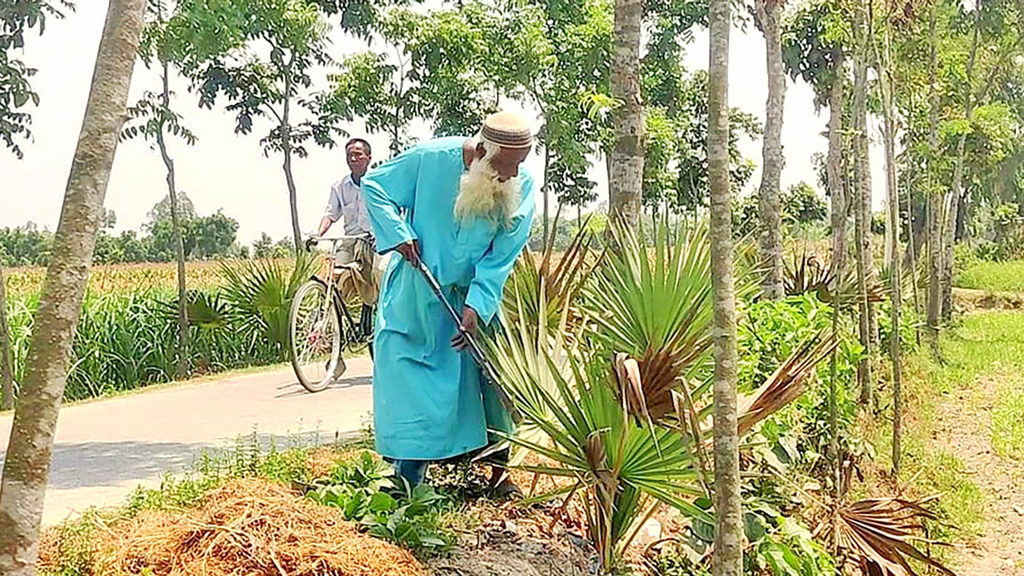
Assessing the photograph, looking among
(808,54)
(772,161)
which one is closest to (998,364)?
(808,54)

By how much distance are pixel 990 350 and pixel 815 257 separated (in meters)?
5.83

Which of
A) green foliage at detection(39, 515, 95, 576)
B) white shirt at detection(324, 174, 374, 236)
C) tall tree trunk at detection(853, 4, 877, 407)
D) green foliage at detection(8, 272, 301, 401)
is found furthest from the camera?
green foliage at detection(8, 272, 301, 401)

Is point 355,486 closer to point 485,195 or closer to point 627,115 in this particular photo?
point 485,195

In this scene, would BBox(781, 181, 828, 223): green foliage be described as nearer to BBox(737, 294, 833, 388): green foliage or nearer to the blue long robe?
BBox(737, 294, 833, 388): green foliage

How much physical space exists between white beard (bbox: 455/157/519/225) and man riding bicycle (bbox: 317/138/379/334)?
2784 mm

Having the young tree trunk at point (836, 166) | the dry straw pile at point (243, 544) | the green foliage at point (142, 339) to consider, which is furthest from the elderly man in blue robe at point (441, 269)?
the green foliage at point (142, 339)

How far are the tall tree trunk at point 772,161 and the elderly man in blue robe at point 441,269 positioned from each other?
5103 millimetres

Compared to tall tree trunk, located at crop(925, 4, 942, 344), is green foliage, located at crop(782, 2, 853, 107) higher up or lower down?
higher up

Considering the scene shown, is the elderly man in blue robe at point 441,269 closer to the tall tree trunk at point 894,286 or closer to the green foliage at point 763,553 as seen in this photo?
the green foliage at point 763,553

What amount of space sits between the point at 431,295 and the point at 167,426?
3.75 metres

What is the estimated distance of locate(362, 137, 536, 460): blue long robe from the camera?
4.29 metres

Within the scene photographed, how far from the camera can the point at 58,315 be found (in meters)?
2.33

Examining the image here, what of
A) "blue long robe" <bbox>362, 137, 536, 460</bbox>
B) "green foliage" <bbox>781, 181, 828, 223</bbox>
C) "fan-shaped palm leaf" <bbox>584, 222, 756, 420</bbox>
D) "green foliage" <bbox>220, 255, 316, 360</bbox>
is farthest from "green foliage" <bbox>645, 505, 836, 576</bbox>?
"green foliage" <bbox>781, 181, 828, 223</bbox>

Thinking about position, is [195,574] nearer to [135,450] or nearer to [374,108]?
[135,450]
